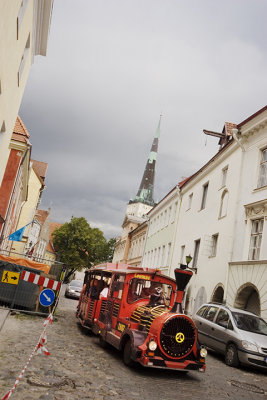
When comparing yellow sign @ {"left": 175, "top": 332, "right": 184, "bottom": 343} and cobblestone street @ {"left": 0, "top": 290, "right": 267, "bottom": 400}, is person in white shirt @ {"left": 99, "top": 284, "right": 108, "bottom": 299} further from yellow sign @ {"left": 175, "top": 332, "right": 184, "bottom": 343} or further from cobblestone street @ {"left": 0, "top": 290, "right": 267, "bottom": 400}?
yellow sign @ {"left": 175, "top": 332, "right": 184, "bottom": 343}

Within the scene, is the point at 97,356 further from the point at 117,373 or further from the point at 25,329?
the point at 25,329

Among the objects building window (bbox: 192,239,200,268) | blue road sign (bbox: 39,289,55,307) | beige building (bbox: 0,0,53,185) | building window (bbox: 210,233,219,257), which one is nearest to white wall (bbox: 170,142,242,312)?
building window (bbox: 210,233,219,257)

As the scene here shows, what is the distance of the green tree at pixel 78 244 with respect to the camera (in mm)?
70062

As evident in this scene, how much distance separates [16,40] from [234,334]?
10522 mm

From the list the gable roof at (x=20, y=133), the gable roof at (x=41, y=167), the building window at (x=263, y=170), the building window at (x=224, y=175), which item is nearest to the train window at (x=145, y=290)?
the building window at (x=263, y=170)

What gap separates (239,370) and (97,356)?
4.20 metres

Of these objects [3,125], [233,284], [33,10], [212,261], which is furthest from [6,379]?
[212,261]

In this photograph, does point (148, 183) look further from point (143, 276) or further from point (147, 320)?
point (147, 320)

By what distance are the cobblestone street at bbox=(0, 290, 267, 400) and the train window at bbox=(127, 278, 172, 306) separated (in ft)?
5.08

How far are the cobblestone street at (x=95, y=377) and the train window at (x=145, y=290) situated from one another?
155cm

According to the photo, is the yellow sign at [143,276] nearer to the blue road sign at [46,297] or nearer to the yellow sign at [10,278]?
the blue road sign at [46,297]

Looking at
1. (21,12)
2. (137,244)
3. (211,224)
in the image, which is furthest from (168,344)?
(137,244)

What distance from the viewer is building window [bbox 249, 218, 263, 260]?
16219mm

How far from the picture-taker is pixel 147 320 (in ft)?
28.3
